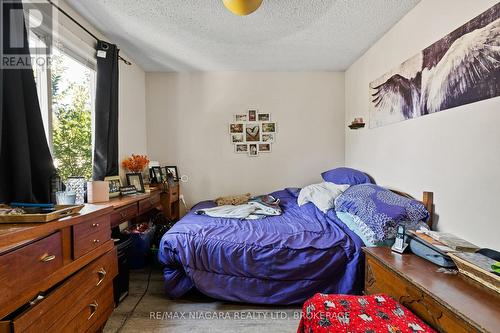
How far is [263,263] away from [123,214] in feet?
3.70

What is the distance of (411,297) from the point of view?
3.86 feet

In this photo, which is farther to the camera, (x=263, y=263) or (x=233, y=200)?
(x=233, y=200)

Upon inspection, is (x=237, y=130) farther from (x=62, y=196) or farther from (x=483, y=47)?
(x=483, y=47)

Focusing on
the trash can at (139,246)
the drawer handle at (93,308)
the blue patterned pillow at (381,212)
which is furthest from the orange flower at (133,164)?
the blue patterned pillow at (381,212)

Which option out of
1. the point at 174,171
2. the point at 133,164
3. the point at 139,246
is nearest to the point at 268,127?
the point at 174,171

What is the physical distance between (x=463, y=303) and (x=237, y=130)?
9.20 ft

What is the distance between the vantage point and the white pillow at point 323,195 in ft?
7.55

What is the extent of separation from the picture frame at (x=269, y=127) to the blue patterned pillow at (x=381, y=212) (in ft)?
A: 5.64

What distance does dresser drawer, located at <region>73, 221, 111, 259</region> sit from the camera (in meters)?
1.12

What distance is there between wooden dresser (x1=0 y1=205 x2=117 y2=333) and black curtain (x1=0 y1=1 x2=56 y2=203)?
1.42 feet

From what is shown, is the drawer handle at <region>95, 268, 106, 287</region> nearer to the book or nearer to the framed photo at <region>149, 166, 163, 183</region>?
the framed photo at <region>149, 166, 163, 183</region>

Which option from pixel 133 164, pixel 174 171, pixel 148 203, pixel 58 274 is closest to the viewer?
pixel 58 274

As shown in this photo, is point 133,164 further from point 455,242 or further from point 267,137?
point 455,242

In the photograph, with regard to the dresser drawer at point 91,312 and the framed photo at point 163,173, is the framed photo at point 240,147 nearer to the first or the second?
the framed photo at point 163,173
